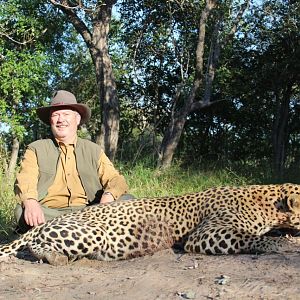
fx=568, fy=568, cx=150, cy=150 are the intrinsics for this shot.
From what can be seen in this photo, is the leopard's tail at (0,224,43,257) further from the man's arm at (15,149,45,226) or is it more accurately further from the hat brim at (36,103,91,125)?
the hat brim at (36,103,91,125)

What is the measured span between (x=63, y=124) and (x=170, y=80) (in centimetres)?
926

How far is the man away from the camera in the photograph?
516 cm

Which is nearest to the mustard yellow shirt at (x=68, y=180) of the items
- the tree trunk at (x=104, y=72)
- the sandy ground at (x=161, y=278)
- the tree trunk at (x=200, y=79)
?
the sandy ground at (x=161, y=278)

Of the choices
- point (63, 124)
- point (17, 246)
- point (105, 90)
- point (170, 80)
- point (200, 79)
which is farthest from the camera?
point (170, 80)

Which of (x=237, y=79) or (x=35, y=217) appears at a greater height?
(x=237, y=79)

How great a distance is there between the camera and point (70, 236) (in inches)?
175

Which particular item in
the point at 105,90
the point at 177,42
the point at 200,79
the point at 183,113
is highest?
the point at 177,42

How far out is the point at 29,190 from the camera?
195 inches

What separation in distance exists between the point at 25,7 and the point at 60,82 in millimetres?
2638

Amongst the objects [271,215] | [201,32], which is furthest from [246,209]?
[201,32]

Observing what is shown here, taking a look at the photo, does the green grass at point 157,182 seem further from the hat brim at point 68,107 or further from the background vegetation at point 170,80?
the hat brim at point 68,107

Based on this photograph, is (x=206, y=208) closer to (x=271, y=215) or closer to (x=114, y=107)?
(x=271, y=215)

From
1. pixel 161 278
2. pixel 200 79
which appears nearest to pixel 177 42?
pixel 200 79

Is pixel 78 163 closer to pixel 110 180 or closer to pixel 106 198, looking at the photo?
pixel 110 180
